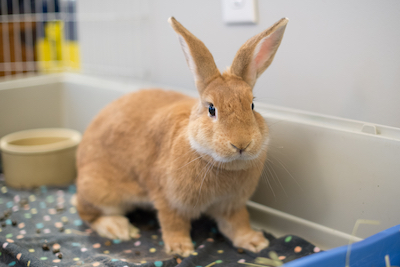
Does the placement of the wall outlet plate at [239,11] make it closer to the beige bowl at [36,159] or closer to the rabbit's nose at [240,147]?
the rabbit's nose at [240,147]

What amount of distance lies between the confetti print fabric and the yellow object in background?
0.85m

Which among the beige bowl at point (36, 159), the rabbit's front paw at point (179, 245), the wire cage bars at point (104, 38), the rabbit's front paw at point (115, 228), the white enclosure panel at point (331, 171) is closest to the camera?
the white enclosure panel at point (331, 171)

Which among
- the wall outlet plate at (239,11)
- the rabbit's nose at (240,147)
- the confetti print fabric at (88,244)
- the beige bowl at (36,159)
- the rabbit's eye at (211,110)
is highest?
the wall outlet plate at (239,11)

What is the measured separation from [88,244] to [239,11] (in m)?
0.96

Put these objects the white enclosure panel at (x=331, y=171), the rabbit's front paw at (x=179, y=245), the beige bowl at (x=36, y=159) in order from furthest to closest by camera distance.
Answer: the beige bowl at (x=36, y=159) < the rabbit's front paw at (x=179, y=245) < the white enclosure panel at (x=331, y=171)

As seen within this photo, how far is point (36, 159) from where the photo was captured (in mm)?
1602

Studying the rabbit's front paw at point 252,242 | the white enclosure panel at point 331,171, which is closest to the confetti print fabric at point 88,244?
the rabbit's front paw at point 252,242

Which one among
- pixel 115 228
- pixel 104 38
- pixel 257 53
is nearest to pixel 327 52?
pixel 257 53

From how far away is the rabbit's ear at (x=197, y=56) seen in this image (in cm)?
101

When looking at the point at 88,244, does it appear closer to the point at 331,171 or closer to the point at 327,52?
the point at 331,171

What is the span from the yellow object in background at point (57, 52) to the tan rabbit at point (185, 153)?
859 mm

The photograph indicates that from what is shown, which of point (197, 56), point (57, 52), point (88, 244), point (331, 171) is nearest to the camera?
point (197, 56)

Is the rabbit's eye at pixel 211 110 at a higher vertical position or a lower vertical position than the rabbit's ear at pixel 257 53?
lower

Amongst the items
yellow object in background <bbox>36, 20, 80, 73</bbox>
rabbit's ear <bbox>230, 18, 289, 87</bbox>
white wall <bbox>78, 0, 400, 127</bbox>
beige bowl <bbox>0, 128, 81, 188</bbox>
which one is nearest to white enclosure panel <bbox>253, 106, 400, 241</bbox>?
white wall <bbox>78, 0, 400, 127</bbox>
